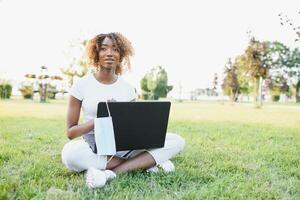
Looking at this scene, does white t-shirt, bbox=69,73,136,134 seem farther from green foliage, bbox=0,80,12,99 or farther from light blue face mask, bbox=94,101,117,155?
green foliage, bbox=0,80,12,99

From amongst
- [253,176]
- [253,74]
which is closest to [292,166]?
[253,176]

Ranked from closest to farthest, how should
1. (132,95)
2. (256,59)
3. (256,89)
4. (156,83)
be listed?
1. (132,95)
2. (256,59)
3. (256,89)
4. (156,83)

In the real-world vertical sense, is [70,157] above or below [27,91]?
below

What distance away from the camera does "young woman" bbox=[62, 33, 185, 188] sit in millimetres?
2840

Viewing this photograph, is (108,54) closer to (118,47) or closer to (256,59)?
(118,47)

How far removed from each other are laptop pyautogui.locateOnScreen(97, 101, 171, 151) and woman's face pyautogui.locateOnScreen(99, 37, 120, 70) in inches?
21.3

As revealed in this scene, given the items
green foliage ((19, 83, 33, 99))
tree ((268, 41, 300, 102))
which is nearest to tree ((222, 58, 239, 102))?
tree ((268, 41, 300, 102))

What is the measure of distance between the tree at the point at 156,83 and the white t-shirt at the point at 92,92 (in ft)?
110

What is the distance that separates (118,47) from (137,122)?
0.67 m

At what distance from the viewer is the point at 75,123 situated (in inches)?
114

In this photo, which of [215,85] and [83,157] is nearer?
[83,157]

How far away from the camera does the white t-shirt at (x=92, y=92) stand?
297 centimetres

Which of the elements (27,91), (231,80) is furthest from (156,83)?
(27,91)

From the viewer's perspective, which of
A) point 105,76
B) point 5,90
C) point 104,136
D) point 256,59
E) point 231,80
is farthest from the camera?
point 231,80
